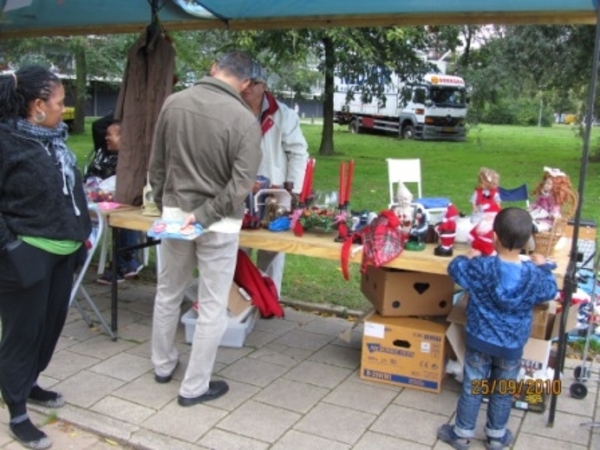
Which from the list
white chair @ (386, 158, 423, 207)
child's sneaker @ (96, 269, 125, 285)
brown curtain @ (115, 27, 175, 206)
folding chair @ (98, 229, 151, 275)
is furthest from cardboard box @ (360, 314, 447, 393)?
child's sneaker @ (96, 269, 125, 285)

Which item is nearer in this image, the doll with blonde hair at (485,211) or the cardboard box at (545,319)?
the doll with blonde hair at (485,211)

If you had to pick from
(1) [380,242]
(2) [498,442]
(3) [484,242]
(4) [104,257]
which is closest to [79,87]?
(4) [104,257]

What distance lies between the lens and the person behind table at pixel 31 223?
267cm

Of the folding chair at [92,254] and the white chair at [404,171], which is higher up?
the white chair at [404,171]

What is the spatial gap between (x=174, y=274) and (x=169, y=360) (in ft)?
1.88

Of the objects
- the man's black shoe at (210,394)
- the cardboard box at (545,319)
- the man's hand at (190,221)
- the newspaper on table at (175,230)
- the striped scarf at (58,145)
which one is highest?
the striped scarf at (58,145)

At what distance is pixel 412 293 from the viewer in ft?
12.1

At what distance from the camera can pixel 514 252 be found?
283 centimetres

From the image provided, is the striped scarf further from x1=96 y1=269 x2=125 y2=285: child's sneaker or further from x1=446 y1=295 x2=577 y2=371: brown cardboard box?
x1=96 y1=269 x2=125 y2=285: child's sneaker

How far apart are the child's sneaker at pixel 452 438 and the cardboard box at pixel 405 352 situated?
1.57ft

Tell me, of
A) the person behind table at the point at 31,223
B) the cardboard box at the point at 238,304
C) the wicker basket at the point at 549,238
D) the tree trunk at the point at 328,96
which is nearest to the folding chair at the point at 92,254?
the cardboard box at the point at 238,304

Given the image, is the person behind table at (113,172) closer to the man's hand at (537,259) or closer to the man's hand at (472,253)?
the man's hand at (472,253)

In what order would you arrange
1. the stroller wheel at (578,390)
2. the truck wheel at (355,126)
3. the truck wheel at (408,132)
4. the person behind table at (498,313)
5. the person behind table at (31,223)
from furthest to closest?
the truck wheel at (355,126) → the truck wheel at (408,132) → the stroller wheel at (578,390) → the person behind table at (498,313) → the person behind table at (31,223)

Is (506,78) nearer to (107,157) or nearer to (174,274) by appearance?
(107,157)
